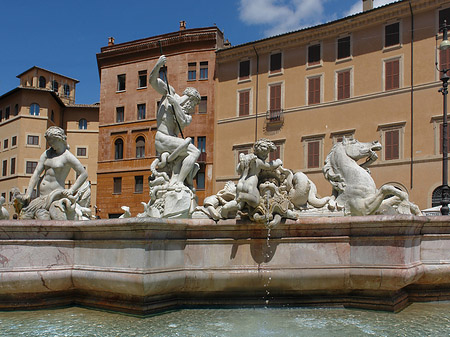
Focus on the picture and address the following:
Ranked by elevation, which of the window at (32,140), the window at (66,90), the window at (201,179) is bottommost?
the window at (201,179)

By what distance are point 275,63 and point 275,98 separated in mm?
2367

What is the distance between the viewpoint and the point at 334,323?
16.2 ft

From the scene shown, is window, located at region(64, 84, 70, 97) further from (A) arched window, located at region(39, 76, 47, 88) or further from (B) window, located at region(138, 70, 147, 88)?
(B) window, located at region(138, 70, 147, 88)

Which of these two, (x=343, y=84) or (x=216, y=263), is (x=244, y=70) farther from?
(x=216, y=263)

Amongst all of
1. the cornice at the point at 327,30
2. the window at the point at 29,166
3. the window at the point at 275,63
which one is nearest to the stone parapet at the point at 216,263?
the cornice at the point at 327,30

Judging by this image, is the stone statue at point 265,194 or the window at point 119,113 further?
the window at point 119,113

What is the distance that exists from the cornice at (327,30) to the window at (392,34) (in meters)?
0.49

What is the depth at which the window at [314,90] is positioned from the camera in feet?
102

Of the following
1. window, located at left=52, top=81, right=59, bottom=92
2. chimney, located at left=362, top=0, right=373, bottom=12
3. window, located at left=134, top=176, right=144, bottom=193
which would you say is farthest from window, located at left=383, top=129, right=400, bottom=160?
window, located at left=52, top=81, right=59, bottom=92

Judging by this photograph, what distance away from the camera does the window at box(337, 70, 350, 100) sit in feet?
98.6

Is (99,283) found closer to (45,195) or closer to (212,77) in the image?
(45,195)

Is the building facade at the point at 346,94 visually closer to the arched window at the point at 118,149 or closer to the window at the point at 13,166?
the arched window at the point at 118,149

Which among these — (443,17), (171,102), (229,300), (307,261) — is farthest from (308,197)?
(443,17)

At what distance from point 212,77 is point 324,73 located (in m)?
8.66
